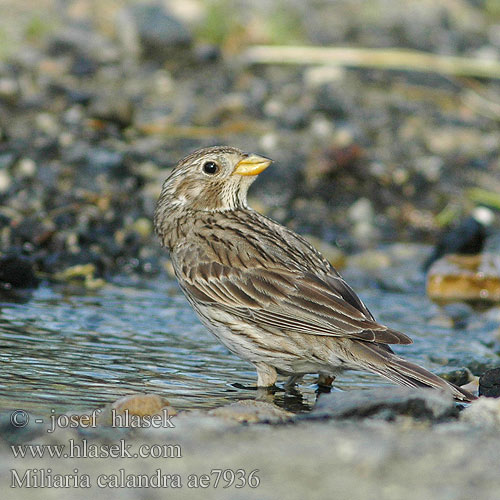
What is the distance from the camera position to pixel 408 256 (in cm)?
867

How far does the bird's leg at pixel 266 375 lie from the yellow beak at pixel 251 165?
4.20 feet

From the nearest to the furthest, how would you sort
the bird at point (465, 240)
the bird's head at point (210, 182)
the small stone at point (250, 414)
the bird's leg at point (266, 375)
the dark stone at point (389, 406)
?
the dark stone at point (389, 406) → the small stone at point (250, 414) → the bird's leg at point (266, 375) → the bird's head at point (210, 182) → the bird at point (465, 240)

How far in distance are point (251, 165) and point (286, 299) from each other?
1.08m

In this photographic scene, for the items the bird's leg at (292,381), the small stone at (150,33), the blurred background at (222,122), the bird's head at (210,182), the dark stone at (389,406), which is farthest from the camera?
the small stone at (150,33)

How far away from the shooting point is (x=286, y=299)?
208 inches

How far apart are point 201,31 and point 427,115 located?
3.05 m

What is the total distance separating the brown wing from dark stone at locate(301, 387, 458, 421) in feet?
2.74

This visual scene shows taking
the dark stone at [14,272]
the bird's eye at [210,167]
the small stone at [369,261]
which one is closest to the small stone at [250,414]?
the bird's eye at [210,167]

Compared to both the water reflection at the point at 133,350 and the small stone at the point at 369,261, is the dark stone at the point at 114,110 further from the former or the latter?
the small stone at the point at 369,261

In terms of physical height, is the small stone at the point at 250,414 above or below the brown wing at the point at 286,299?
below

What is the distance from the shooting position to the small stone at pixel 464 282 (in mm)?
7738

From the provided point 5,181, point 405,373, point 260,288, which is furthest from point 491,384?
point 5,181

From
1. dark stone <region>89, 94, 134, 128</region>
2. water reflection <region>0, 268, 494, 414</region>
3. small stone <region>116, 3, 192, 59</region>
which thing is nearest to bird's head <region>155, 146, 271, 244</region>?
water reflection <region>0, 268, 494, 414</region>

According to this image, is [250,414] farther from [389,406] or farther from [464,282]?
[464,282]
